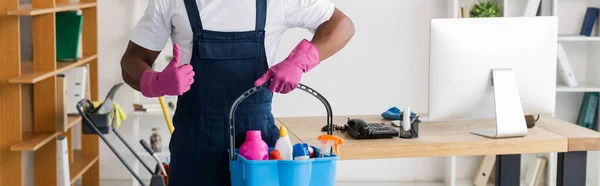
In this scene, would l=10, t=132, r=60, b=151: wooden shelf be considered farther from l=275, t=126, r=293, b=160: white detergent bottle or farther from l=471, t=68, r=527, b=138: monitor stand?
l=471, t=68, r=527, b=138: monitor stand

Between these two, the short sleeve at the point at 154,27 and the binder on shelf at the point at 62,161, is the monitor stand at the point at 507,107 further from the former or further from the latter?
the binder on shelf at the point at 62,161

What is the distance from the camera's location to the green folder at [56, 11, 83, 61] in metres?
4.93

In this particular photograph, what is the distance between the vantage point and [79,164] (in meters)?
5.17

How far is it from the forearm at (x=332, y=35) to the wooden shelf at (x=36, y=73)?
1.64 meters

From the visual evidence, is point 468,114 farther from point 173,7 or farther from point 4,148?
point 4,148

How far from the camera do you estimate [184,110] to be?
2.71 metres

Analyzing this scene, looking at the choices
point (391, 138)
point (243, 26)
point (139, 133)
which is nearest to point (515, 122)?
point (391, 138)

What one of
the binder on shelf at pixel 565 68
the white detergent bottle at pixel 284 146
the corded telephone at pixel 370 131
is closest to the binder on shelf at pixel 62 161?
the corded telephone at pixel 370 131

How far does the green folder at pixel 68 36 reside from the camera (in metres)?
4.93

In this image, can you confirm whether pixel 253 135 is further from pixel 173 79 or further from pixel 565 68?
pixel 565 68

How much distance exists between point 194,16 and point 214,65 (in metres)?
0.16

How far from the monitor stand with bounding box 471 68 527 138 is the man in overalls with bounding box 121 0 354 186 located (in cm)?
85

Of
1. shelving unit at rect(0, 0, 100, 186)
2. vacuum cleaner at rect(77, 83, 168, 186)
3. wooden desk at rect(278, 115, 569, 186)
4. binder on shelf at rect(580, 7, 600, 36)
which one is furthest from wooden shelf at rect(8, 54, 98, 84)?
binder on shelf at rect(580, 7, 600, 36)

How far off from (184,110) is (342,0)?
3.11 m
